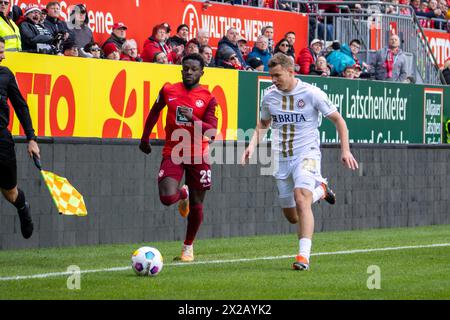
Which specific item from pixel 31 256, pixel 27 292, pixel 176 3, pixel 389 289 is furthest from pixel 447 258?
pixel 176 3

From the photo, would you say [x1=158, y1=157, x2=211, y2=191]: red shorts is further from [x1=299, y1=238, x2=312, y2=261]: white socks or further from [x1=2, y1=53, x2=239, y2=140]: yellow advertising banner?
[x1=2, y1=53, x2=239, y2=140]: yellow advertising banner

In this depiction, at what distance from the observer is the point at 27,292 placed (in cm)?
998

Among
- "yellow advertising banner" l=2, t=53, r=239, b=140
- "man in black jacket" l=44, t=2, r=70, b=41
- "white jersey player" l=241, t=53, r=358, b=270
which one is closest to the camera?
"white jersey player" l=241, t=53, r=358, b=270

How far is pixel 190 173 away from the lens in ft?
42.9

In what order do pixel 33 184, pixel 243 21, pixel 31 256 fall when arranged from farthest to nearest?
1. pixel 243 21
2. pixel 33 184
3. pixel 31 256

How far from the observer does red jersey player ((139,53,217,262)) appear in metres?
13.0

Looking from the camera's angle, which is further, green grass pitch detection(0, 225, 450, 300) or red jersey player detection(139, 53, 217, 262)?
red jersey player detection(139, 53, 217, 262)

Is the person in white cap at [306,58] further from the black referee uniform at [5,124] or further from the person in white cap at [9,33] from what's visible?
the black referee uniform at [5,124]

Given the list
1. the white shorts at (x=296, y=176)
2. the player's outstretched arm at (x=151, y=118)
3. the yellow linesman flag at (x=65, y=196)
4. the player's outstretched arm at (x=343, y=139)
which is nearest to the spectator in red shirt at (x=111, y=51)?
the yellow linesman flag at (x=65, y=196)

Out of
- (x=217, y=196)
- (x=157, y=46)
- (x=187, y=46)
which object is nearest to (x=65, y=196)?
(x=217, y=196)

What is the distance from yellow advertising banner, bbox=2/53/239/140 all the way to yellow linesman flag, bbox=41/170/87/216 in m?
1.62

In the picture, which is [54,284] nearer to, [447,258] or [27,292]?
[27,292]

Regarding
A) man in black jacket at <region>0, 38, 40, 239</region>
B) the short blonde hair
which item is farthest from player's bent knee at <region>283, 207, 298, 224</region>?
man in black jacket at <region>0, 38, 40, 239</region>

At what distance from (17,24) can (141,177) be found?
278 cm
